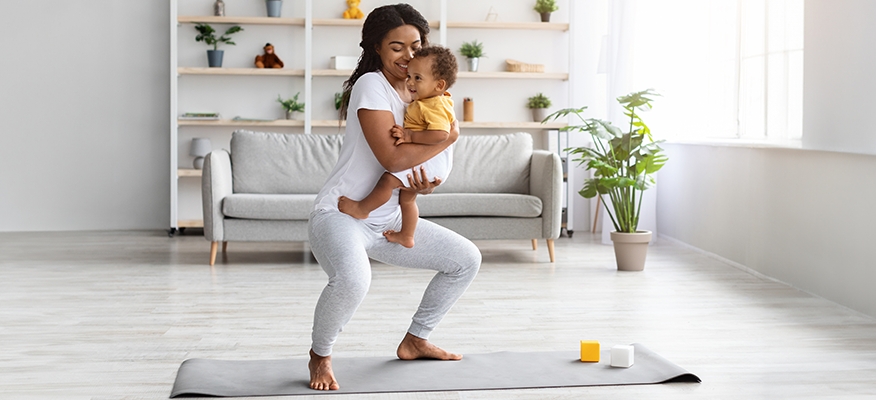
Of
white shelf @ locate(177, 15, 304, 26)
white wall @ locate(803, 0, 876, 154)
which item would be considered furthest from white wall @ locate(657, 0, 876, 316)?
white shelf @ locate(177, 15, 304, 26)

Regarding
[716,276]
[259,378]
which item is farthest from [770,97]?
[259,378]

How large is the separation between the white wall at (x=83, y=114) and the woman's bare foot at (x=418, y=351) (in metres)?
4.56

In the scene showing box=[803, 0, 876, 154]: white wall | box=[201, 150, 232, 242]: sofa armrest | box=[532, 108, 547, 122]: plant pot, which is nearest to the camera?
box=[803, 0, 876, 154]: white wall

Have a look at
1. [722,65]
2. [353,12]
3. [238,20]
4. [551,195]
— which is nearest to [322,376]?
[551,195]

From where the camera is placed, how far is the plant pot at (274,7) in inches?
Result: 260

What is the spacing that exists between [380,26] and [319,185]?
3.05m

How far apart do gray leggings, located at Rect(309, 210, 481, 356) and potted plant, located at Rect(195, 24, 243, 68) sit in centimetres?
432

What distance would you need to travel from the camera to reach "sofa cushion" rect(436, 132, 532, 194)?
5.47 metres

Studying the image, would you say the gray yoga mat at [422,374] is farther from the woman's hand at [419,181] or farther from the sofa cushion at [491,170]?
the sofa cushion at [491,170]

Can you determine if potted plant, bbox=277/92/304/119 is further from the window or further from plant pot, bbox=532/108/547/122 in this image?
the window

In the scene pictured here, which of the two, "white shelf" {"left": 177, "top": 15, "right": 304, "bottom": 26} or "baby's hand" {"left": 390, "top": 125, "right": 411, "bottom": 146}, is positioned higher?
"white shelf" {"left": 177, "top": 15, "right": 304, "bottom": 26}

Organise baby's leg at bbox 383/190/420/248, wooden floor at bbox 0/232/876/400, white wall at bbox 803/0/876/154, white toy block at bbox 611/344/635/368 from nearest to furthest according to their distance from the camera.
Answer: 1. baby's leg at bbox 383/190/420/248
2. wooden floor at bbox 0/232/876/400
3. white toy block at bbox 611/344/635/368
4. white wall at bbox 803/0/876/154

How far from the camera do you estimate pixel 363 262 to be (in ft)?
7.84

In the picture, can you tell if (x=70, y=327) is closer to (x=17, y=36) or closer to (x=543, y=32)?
(x=17, y=36)
